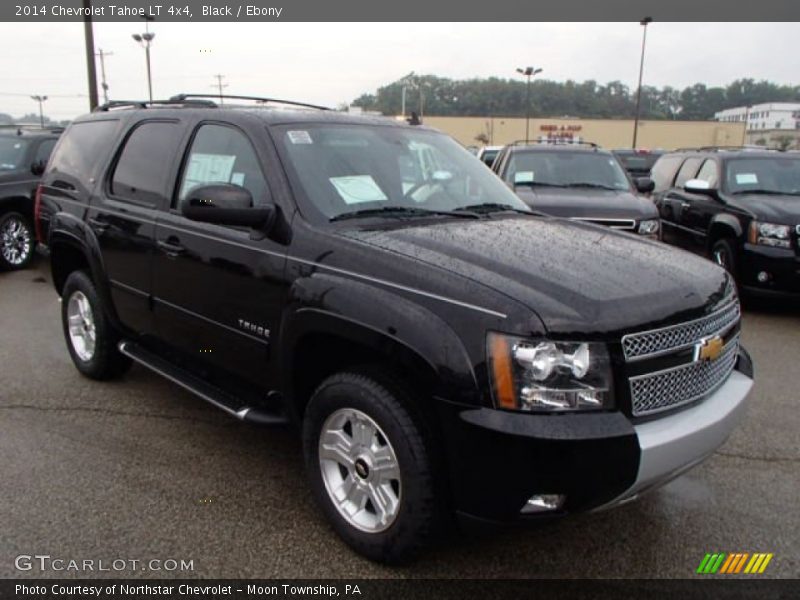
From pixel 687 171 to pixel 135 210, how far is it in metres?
7.85

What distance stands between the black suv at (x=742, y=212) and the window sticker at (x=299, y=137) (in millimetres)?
5507

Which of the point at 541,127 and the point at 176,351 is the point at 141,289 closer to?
the point at 176,351

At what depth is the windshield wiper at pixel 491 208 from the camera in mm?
3771

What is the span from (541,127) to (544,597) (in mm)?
70444

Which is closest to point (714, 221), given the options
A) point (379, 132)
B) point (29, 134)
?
point (379, 132)

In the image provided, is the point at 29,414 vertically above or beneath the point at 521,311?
beneath

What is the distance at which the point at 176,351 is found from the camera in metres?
4.04

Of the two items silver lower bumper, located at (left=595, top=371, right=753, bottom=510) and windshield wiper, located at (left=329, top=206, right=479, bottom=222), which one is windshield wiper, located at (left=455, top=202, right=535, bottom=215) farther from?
silver lower bumper, located at (left=595, top=371, right=753, bottom=510)

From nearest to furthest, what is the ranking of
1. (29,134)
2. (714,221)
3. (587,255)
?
(587,255) → (714,221) → (29,134)

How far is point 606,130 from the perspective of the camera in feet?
231

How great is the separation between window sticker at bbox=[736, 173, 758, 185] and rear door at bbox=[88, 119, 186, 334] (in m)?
6.79

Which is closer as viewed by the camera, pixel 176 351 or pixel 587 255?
pixel 587 255

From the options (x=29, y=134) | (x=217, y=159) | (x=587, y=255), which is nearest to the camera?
(x=587, y=255)

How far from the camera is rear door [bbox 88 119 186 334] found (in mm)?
4070
